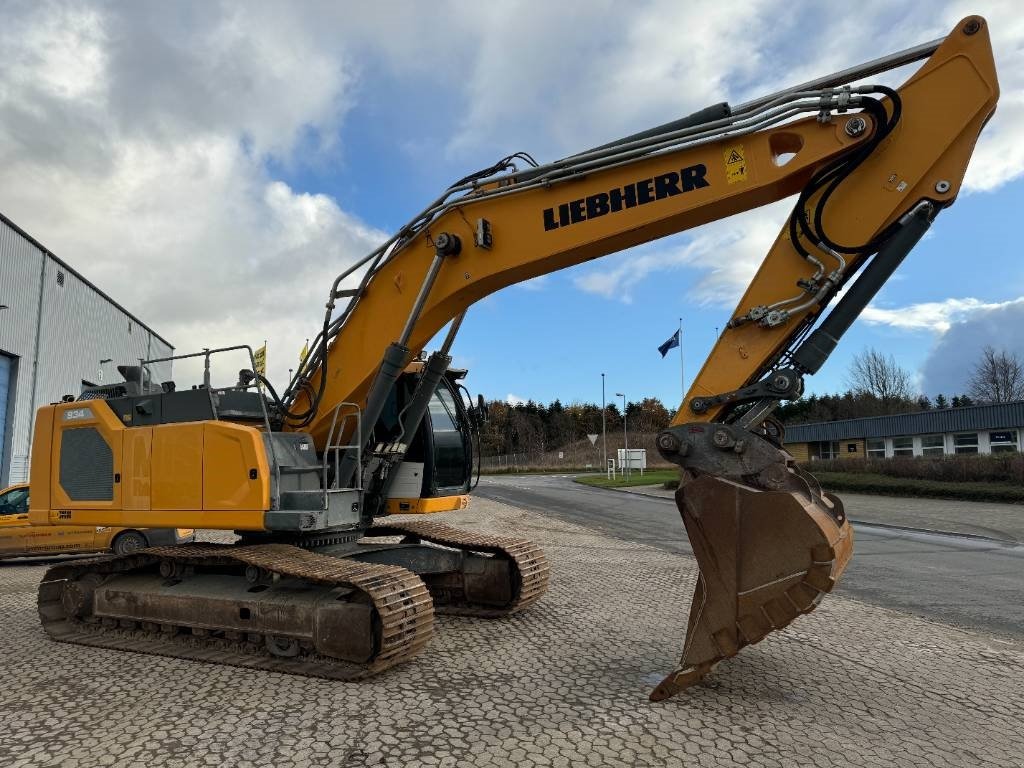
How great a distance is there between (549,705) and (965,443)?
36.3m

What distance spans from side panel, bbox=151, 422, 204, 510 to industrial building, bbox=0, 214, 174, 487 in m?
16.3

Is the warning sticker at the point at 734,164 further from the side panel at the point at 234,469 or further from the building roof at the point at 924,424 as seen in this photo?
the building roof at the point at 924,424

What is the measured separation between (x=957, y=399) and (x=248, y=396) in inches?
2987

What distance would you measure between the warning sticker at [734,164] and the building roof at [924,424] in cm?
2599

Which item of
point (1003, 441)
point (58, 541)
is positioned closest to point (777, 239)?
point (58, 541)

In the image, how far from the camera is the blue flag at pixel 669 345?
115ft

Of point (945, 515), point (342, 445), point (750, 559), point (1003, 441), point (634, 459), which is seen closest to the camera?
point (750, 559)

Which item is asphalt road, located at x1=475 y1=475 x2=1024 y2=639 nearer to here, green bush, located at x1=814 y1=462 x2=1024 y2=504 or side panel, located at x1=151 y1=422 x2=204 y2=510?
green bush, located at x1=814 y1=462 x2=1024 y2=504

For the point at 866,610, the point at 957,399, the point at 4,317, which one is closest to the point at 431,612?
the point at 866,610

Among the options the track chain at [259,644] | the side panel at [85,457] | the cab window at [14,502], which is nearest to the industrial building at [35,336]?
the cab window at [14,502]

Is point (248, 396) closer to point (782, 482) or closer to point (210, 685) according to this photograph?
point (210, 685)

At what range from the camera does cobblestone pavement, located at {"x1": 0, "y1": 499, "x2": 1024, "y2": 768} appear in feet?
13.5

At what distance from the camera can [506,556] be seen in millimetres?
7531

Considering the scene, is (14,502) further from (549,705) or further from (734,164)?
(734,164)
